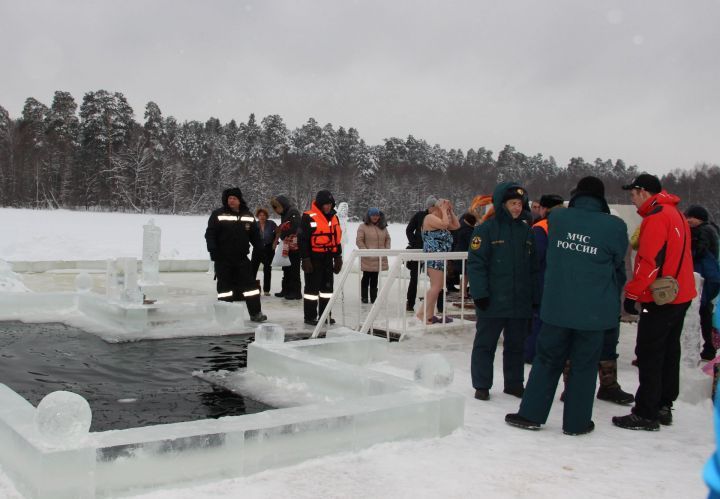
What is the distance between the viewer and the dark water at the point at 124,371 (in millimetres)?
4883

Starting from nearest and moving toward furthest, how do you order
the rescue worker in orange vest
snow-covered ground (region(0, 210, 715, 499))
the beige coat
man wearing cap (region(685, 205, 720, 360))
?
snow-covered ground (region(0, 210, 715, 499)) < man wearing cap (region(685, 205, 720, 360)) < the rescue worker in orange vest < the beige coat

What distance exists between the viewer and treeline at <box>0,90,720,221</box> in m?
65.1

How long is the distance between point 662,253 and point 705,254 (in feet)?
9.39

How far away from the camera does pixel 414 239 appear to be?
11.7 meters

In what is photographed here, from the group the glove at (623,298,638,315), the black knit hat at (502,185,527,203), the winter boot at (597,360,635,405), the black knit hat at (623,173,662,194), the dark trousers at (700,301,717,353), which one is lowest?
the winter boot at (597,360,635,405)

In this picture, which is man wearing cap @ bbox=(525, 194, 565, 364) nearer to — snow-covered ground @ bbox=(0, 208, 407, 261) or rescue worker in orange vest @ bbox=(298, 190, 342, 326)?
rescue worker in orange vest @ bbox=(298, 190, 342, 326)

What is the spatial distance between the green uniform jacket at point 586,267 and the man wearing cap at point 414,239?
464 cm

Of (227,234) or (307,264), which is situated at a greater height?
(227,234)

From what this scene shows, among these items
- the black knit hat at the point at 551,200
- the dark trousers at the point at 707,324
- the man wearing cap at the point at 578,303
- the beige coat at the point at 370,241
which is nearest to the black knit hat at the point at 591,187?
the man wearing cap at the point at 578,303

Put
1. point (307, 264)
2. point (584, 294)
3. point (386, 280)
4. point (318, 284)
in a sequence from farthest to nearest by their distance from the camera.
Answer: point (318, 284) → point (307, 264) → point (386, 280) → point (584, 294)

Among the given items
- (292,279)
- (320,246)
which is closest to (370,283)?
(292,279)

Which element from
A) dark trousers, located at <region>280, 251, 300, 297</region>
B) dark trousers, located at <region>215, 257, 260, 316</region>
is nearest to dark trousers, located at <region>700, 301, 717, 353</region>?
dark trousers, located at <region>215, 257, 260, 316</region>

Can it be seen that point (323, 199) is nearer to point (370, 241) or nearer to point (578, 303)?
point (370, 241)

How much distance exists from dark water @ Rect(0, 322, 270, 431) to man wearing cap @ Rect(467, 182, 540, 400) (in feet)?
5.79
